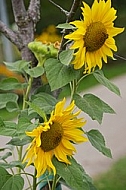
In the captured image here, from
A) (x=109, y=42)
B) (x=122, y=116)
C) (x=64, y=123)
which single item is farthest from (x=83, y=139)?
(x=122, y=116)

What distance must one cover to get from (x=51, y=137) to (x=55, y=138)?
0.04ft

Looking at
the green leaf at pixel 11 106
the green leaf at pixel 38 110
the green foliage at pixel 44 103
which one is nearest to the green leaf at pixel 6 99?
the green leaf at pixel 11 106

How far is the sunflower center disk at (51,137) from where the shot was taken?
96cm

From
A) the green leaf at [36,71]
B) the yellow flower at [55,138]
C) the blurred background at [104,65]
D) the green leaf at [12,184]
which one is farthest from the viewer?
the blurred background at [104,65]

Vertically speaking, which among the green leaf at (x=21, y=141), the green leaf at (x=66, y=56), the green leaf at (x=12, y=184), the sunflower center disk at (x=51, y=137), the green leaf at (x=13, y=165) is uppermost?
the green leaf at (x=66, y=56)

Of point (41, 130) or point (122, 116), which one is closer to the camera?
point (41, 130)

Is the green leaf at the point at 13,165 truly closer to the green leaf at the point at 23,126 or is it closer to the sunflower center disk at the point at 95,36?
the green leaf at the point at 23,126

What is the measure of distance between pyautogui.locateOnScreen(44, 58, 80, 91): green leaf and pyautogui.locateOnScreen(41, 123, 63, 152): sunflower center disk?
81 mm

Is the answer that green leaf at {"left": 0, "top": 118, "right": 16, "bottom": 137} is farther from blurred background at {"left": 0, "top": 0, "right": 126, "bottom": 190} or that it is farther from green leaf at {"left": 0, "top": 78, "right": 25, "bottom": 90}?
blurred background at {"left": 0, "top": 0, "right": 126, "bottom": 190}

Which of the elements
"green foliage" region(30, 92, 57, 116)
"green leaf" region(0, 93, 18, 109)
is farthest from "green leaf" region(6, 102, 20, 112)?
"green foliage" region(30, 92, 57, 116)

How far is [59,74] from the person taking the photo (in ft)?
3.40

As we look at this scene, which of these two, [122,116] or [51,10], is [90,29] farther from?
[51,10]

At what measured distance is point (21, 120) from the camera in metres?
1.01

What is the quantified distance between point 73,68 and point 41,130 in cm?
15
